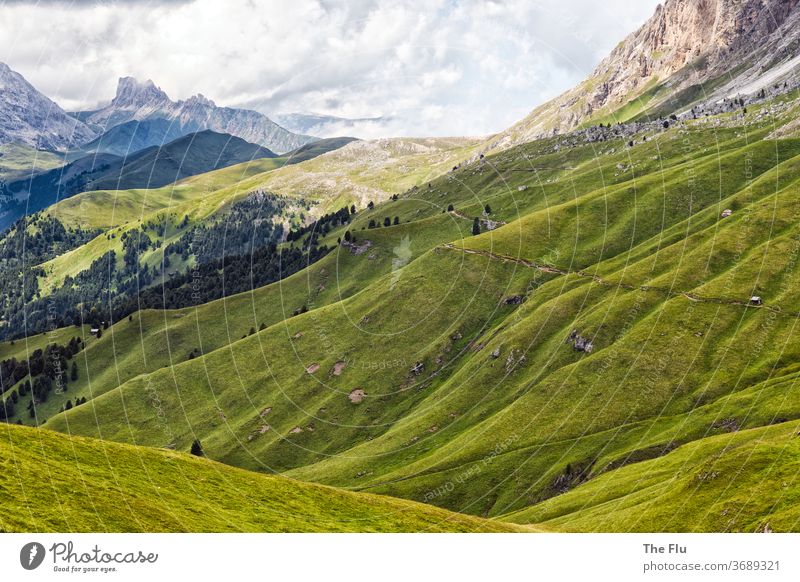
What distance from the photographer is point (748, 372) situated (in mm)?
184625

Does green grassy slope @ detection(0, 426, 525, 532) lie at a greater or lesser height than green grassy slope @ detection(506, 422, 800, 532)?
greater

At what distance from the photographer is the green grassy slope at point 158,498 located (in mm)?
59750

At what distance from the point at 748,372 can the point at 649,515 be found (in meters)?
102

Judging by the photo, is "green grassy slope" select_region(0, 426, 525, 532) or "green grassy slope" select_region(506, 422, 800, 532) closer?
"green grassy slope" select_region(0, 426, 525, 532)

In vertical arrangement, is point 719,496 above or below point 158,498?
below

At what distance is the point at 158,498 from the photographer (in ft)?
237

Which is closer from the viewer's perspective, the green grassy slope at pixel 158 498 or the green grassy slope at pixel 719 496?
the green grassy slope at pixel 158 498

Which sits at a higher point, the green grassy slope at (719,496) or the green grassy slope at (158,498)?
the green grassy slope at (158,498)

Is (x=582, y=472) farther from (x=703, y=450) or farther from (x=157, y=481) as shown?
(x=157, y=481)

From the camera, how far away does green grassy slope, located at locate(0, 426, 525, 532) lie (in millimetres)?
59750

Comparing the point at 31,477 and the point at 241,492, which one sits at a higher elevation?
the point at 31,477
